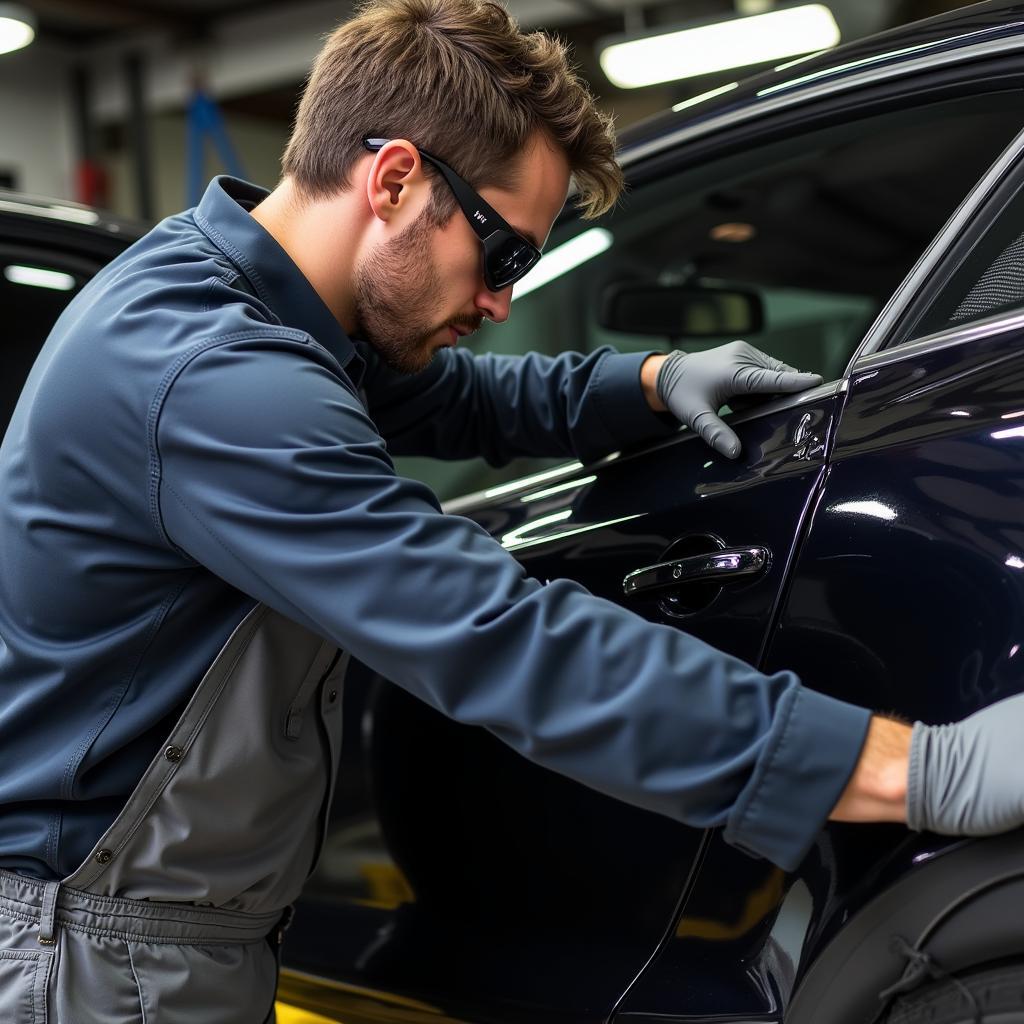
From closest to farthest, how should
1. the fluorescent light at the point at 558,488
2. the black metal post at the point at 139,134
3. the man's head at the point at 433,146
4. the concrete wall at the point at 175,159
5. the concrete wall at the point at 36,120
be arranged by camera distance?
1. the man's head at the point at 433,146
2. the fluorescent light at the point at 558,488
3. the black metal post at the point at 139,134
4. the concrete wall at the point at 36,120
5. the concrete wall at the point at 175,159

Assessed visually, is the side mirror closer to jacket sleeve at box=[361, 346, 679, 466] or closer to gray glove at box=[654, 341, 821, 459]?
jacket sleeve at box=[361, 346, 679, 466]

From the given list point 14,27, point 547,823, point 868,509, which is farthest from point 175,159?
point 868,509

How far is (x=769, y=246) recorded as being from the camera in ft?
13.9

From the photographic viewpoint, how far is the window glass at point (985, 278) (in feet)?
4.42

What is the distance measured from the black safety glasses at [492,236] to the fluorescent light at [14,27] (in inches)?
247

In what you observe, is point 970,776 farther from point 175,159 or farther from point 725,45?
point 175,159

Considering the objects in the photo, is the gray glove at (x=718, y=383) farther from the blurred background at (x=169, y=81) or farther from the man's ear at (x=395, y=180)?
the blurred background at (x=169, y=81)

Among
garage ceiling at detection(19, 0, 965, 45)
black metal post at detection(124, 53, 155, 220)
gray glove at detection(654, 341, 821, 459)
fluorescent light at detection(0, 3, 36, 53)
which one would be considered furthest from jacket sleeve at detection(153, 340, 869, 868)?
black metal post at detection(124, 53, 155, 220)

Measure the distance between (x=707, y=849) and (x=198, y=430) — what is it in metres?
0.72

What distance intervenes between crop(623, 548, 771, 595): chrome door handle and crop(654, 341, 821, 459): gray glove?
14 cm

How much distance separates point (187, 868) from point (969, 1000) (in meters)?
0.80

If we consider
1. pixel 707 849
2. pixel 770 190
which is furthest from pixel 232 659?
pixel 770 190

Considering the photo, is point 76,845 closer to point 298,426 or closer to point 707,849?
point 298,426

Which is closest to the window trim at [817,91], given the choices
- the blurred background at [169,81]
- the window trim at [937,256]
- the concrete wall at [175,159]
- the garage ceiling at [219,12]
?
the window trim at [937,256]
